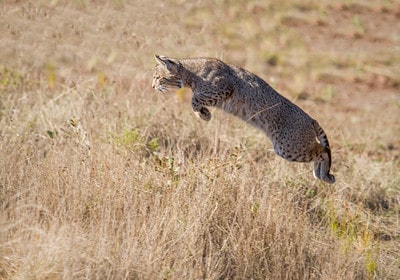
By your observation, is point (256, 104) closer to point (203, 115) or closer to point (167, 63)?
point (203, 115)

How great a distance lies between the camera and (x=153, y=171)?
7.25 m

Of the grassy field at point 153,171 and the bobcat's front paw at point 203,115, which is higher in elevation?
the bobcat's front paw at point 203,115

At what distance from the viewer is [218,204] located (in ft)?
22.3

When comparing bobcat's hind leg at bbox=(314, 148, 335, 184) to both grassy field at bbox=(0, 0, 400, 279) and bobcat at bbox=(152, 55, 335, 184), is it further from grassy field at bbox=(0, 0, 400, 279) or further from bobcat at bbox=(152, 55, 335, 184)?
grassy field at bbox=(0, 0, 400, 279)

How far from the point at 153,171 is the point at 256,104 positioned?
1.62 metres

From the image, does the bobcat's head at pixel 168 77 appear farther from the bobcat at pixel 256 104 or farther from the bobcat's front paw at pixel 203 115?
the bobcat's front paw at pixel 203 115

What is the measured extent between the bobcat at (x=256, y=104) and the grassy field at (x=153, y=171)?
1.13 ft

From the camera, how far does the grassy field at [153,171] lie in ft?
20.0

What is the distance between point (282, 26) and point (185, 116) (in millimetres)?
9151

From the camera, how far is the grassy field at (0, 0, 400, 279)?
6.10 m

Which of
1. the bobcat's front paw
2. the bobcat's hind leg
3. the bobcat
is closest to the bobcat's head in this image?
the bobcat

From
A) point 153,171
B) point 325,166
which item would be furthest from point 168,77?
point 325,166

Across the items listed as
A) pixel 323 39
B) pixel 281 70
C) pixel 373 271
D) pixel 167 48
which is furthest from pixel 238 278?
pixel 323 39

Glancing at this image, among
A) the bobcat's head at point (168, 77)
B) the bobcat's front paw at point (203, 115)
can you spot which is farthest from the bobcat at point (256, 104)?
the bobcat's front paw at point (203, 115)
